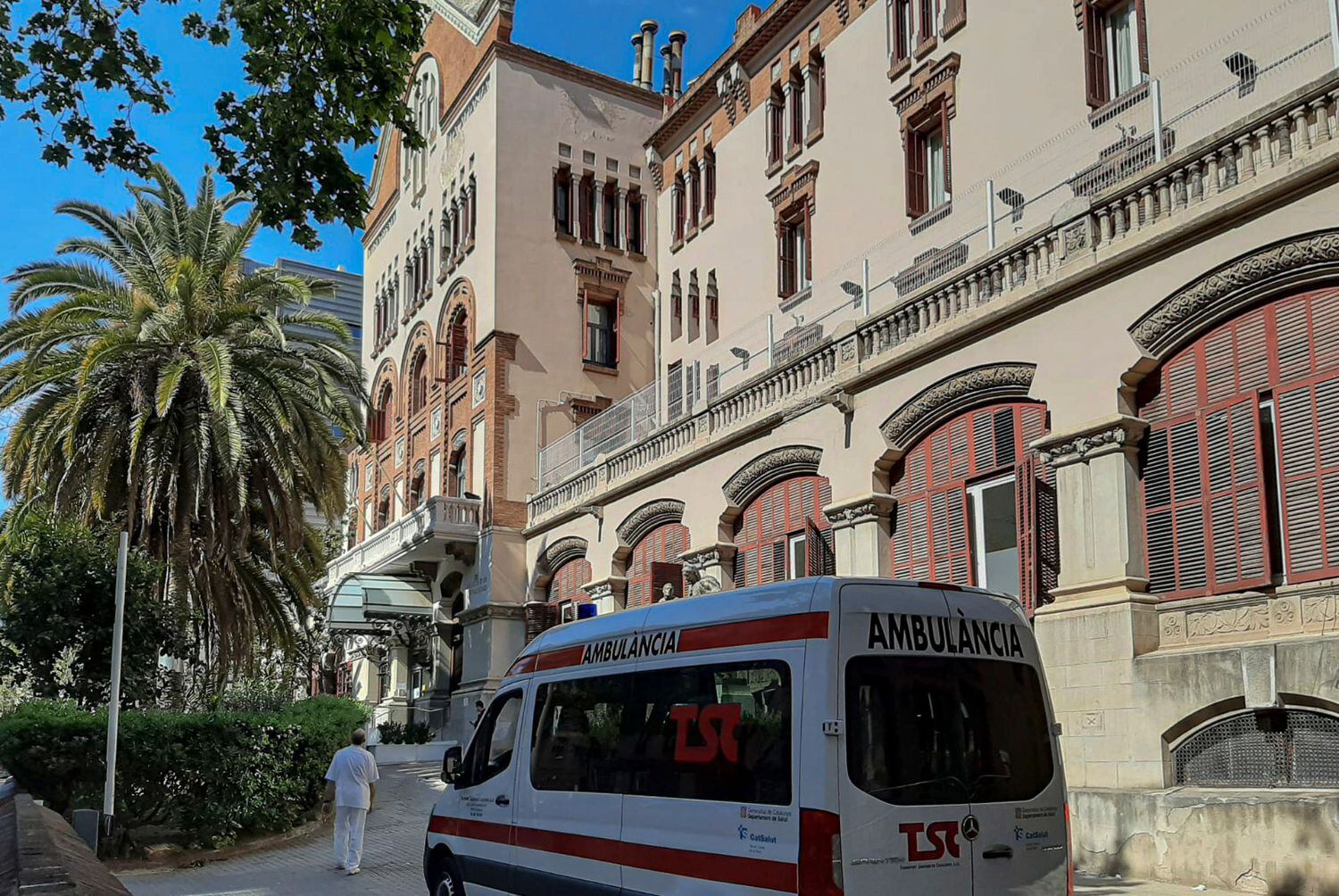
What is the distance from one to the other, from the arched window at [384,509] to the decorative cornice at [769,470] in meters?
23.7

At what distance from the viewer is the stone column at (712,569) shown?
2327 cm

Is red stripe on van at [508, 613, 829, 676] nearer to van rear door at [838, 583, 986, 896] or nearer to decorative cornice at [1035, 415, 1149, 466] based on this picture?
van rear door at [838, 583, 986, 896]

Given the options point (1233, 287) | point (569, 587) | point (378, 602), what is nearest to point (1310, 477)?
point (1233, 287)

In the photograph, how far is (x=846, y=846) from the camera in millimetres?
6820

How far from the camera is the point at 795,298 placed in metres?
25.8

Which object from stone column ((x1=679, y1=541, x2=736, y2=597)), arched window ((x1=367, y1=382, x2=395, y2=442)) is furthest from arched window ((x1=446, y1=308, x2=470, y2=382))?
stone column ((x1=679, y1=541, x2=736, y2=597))

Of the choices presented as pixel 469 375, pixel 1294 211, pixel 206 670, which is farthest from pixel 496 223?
pixel 1294 211

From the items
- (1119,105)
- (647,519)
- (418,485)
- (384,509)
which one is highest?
(1119,105)

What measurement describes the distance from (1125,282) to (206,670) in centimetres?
1735

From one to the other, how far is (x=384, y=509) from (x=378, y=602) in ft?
30.1

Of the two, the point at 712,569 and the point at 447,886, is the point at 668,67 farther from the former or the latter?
the point at 447,886

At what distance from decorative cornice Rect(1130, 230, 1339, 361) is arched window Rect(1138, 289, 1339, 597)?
16cm

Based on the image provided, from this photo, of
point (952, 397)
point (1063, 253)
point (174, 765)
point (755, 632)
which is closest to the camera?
point (755, 632)

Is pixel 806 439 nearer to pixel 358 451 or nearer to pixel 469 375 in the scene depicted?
pixel 469 375
